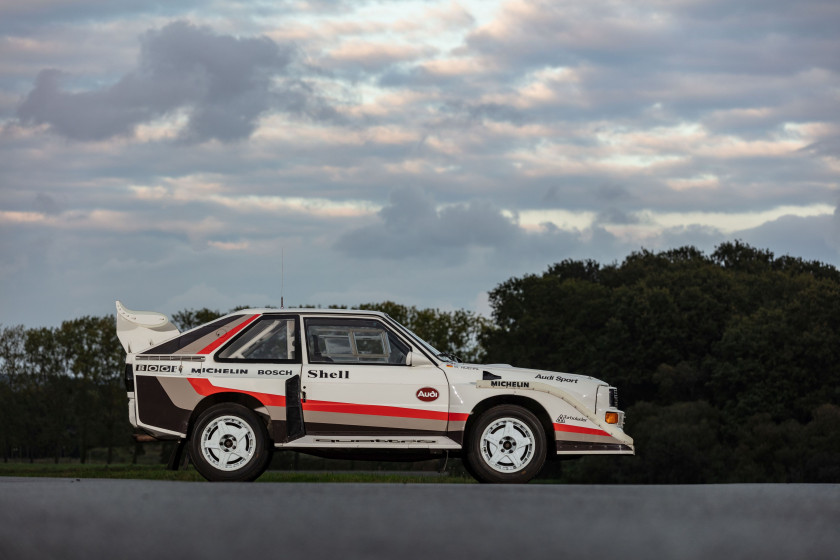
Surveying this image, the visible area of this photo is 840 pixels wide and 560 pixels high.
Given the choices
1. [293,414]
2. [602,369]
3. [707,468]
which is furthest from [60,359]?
[293,414]

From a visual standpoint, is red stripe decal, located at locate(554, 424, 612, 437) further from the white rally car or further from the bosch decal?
the bosch decal

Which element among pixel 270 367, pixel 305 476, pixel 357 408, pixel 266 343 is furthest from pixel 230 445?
pixel 305 476

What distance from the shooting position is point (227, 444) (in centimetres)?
1116

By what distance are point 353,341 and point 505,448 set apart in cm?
202

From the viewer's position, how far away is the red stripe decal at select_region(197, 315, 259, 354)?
455 inches

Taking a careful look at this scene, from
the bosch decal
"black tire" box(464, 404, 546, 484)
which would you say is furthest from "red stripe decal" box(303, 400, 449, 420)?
"black tire" box(464, 404, 546, 484)

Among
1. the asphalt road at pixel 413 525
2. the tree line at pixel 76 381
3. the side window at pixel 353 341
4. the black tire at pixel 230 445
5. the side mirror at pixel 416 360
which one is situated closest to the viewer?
the asphalt road at pixel 413 525

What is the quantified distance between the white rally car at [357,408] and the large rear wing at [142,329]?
36 cm

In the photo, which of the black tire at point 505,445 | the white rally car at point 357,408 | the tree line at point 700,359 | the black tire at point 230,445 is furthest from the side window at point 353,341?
the tree line at point 700,359

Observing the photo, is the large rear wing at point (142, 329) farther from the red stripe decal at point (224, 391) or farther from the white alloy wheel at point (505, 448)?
the white alloy wheel at point (505, 448)

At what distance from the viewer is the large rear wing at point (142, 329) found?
11977 millimetres

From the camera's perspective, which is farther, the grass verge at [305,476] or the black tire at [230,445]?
the grass verge at [305,476]

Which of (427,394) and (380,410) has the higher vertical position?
(427,394)

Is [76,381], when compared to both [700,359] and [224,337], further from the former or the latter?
[224,337]
